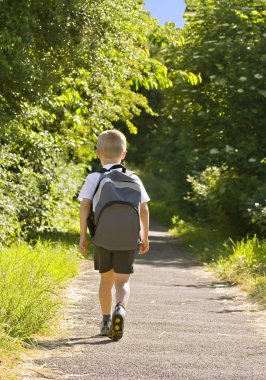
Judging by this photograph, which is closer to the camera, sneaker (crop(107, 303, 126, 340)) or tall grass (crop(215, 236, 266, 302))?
sneaker (crop(107, 303, 126, 340))

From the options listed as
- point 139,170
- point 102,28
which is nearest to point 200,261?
point 102,28

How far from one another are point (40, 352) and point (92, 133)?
37.6ft

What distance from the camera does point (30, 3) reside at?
32.3 feet

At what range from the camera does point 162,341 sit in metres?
5.77

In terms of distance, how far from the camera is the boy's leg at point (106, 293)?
628 cm

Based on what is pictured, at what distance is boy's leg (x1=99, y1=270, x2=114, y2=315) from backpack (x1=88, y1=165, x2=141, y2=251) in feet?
1.16

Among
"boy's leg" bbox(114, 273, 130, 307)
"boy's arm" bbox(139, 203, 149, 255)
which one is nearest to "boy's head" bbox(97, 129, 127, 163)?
"boy's arm" bbox(139, 203, 149, 255)

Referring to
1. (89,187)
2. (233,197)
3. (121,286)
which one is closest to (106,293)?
(121,286)

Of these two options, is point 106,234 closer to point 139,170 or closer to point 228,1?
point 228,1

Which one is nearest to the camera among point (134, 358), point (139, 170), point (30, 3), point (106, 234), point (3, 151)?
point (134, 358)

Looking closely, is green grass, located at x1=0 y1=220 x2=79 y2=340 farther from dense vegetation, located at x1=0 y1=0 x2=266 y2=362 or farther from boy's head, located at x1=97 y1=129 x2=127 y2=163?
boy's head, located at x1=97 y1=129 x2=127 y2=163

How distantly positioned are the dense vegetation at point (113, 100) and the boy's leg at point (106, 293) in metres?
0.54

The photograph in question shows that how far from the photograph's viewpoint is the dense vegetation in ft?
33.7

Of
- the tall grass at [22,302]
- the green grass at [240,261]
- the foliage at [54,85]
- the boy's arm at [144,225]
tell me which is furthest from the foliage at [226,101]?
the boy's arm at [144,225]
